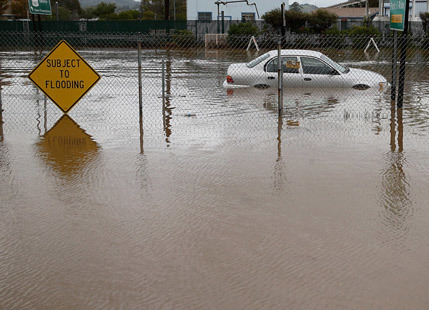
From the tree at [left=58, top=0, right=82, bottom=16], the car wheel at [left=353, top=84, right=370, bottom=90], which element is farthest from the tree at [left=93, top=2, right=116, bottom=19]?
the car wheel at [left=353, top=84, right=370, bottom=90]

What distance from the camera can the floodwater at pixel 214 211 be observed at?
16.5 feet

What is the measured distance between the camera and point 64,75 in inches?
484

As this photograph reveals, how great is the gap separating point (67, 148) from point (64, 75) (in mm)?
2668

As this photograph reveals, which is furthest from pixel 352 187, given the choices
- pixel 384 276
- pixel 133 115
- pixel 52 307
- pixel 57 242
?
pixel 133 115

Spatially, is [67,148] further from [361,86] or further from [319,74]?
[361,86]

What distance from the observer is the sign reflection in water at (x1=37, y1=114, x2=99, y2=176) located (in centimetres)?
899

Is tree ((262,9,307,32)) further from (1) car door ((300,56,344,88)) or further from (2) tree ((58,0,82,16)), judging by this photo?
(2) tree ((58,0,82,16))

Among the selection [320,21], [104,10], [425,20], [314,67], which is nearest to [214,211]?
[314,67]

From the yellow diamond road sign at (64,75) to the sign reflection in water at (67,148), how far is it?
600mm

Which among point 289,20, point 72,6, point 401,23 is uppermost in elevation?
point 72,6

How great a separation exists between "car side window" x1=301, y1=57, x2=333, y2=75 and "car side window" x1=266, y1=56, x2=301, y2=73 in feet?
0.60

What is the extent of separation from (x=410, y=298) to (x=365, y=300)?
0.35m

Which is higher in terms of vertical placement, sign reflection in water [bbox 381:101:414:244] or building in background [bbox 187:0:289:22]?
building in background [bbox 187:0:289:22]

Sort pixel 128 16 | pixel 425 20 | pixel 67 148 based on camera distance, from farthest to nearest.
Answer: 1. pixel 128 16
2. pixel 425 20
3. pixel 67 148
